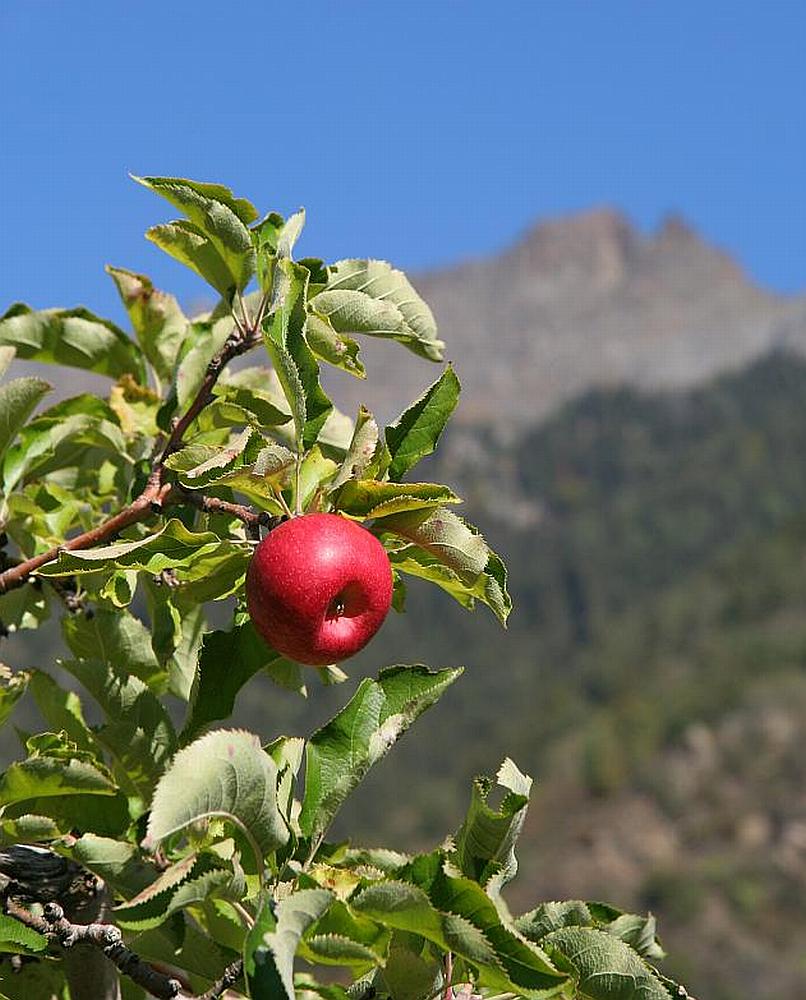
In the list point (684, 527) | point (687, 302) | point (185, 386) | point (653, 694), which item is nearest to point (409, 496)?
point (185, 386)

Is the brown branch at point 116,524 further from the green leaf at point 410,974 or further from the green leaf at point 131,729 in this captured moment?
the green leaf at point 410,974

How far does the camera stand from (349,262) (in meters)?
2.18

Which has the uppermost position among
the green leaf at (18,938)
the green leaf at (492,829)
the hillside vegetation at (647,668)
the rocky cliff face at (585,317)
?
the rocky cliff face at (585,317)

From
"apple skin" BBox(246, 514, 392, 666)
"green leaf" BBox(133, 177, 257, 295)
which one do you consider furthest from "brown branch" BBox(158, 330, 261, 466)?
"apple skin" BBox(246, 514, 392, 666)

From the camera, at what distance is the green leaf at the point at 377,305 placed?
6.94 feet

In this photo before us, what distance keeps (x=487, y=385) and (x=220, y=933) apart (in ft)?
492

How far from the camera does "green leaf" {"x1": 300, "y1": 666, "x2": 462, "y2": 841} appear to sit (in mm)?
1722

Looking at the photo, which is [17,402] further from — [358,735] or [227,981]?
[227,981]

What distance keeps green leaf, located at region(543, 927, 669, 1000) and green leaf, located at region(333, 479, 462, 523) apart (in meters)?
0.54

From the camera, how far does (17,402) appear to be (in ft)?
7.57

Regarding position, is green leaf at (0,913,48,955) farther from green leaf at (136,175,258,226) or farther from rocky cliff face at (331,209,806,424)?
rocky cliff face at (331,209,806,424)

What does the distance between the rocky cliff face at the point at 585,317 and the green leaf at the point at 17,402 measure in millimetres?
126018

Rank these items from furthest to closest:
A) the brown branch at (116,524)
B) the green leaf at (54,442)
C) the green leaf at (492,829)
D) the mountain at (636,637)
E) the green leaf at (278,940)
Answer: the mountain at (636,637)
the green leaf at (54,442)
the brown branch at (116,524)
the green leaf at (492,829)
the green leaf at (278,940)

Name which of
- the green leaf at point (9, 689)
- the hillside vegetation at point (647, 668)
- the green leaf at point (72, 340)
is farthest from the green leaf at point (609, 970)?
the hillside vegetation at point (647, 668)
